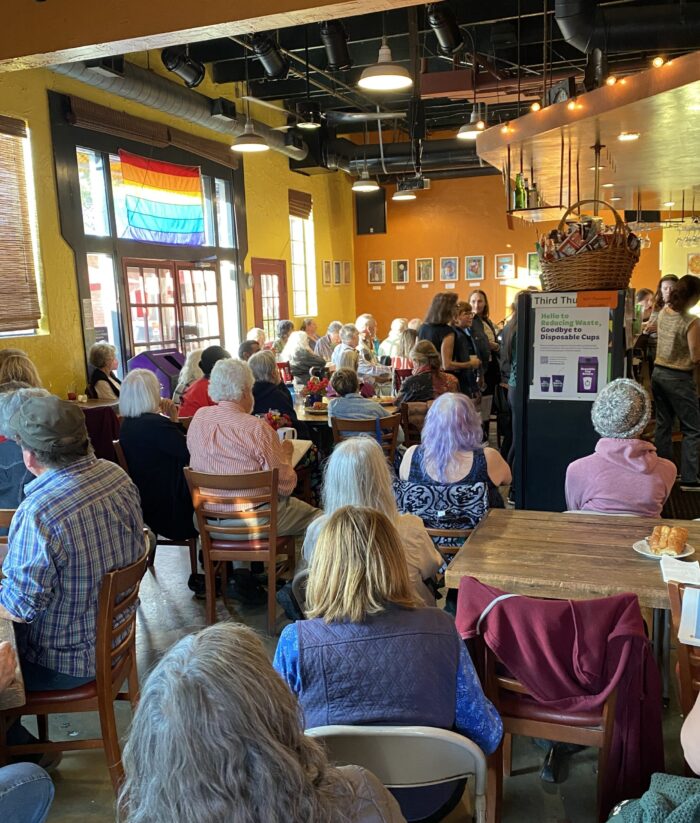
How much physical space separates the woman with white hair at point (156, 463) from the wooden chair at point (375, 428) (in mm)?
1211

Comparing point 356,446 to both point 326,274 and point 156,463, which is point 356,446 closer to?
point 156,463

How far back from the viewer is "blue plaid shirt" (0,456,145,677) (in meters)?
2.13

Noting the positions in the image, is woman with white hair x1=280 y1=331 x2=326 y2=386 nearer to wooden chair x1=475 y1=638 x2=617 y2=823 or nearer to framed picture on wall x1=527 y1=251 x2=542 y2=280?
wooden chair x1=475 y1=638 x2=617 y2=823

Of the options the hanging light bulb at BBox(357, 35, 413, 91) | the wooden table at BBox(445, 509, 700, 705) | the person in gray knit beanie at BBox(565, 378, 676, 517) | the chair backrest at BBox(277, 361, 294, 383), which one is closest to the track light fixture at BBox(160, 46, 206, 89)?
the hanging light bulb at BBox(357, 35, 413, 91)

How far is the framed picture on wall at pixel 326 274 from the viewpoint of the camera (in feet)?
39.7

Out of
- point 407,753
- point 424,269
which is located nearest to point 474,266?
point 424,269

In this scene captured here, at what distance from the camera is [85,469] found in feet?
7.59

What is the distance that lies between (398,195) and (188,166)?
3.45m

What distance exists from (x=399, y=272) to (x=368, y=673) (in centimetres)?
1218

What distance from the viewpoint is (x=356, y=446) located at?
2.48 m

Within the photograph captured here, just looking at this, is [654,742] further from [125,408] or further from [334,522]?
[125,408]

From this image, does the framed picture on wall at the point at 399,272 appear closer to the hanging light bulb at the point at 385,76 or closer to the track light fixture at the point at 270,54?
the track light fixture at the point at 270,54

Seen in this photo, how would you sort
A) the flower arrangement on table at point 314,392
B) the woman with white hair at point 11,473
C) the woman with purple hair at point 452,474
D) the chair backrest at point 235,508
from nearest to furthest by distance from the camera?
the woman with purple hair at point 452,474 < the woman with white hair at point 11,473 < the chair backrest at point 235,508 < the flower arrangement on table at point 314,392

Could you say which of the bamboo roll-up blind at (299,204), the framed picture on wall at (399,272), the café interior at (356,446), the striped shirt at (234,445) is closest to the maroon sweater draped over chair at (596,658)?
the café interior at (356,446)
